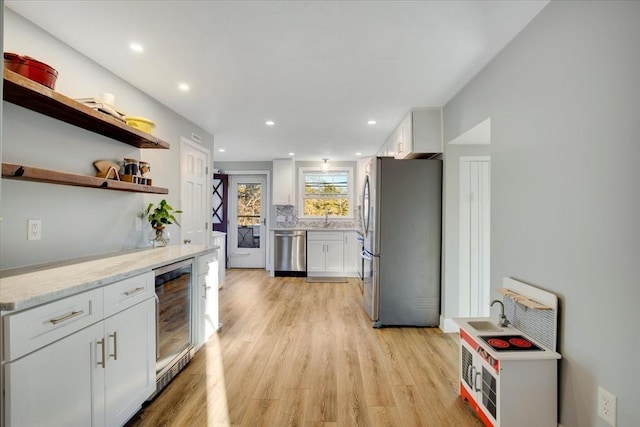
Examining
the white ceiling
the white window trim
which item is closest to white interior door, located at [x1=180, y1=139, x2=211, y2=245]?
the white ceiling

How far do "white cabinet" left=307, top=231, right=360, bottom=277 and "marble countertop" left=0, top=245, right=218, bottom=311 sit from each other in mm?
3710

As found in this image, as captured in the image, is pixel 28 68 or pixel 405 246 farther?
pixel 405 246

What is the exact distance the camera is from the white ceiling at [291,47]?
1647mm

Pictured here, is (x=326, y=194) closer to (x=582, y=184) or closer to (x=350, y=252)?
(x=350, y=252)

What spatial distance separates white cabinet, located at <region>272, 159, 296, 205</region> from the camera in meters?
6.00

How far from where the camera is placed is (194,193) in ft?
12.2

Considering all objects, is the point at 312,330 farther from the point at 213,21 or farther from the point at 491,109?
the point at 213,21

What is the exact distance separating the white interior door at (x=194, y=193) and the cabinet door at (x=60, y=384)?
2.11 metres

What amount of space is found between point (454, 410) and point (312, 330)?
1.57 metres

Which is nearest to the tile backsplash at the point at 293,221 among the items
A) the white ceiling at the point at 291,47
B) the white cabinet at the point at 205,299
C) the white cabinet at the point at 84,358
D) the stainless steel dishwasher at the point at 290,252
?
the stainless steel dishwasher at the point at 290,252

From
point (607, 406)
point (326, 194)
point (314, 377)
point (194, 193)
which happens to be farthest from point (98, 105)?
point (326, 194)

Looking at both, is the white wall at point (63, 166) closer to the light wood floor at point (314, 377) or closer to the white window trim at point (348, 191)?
the light wood floor at point (314, 377)

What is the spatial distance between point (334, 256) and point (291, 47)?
4271 millimetres

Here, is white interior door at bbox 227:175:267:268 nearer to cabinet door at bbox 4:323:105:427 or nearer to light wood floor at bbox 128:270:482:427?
light wood floor at bbox 128:270:482:427
